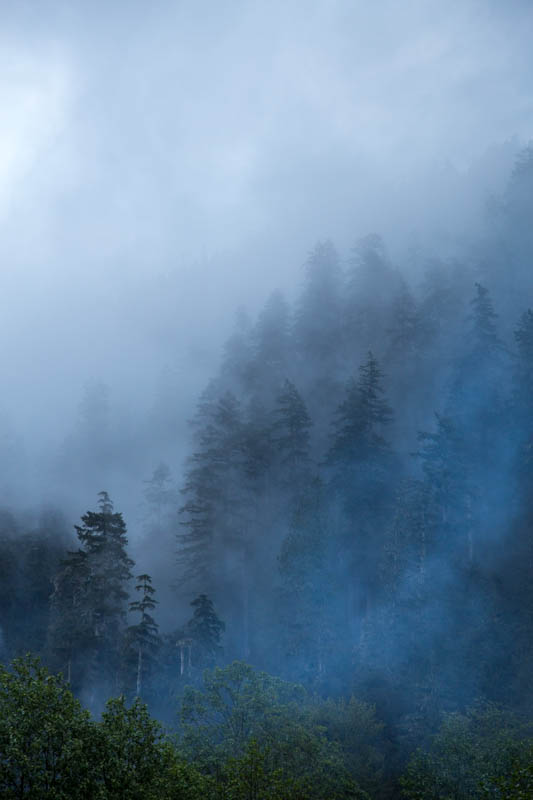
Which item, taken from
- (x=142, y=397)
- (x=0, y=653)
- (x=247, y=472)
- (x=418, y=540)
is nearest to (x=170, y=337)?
(x=142, y=397)

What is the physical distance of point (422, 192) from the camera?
15325cm

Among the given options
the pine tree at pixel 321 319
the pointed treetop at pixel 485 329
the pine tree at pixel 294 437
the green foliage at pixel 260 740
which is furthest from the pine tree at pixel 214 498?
the pointed treetop at pixel 485 329

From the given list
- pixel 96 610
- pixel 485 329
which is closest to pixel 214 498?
pixel 96 610

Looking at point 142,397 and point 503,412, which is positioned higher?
point 142,397

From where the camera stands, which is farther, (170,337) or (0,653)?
(170,337)

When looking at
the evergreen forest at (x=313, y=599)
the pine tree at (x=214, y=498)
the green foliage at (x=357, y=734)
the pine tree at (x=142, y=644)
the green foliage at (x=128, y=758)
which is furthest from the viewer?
the pine tree at (x=214, y=498)

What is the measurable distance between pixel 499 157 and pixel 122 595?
152 m

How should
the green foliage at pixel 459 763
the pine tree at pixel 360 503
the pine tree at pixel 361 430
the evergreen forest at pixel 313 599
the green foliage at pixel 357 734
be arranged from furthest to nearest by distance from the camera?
the pine tree at pixel 361 430 < the pine tree at pixel 360 503 < the green foliage at pixel 357 734 < the green foliage at pixel 459 763 < the evergreen forest at pixel 313 599

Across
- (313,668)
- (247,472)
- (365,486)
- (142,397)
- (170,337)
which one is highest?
(170,337)

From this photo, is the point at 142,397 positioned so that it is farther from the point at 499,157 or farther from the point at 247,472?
the point at 499,157

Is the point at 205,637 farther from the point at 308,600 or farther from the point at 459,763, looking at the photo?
the point at 459,763

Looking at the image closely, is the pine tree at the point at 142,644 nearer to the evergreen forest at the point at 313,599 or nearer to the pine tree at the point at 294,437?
the evergreen forest at the point at 313,599

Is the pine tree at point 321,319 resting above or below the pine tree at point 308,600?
above

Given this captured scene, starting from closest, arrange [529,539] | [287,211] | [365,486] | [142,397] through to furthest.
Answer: [529,539] → [365,486] → [142,397] → [287,211]
